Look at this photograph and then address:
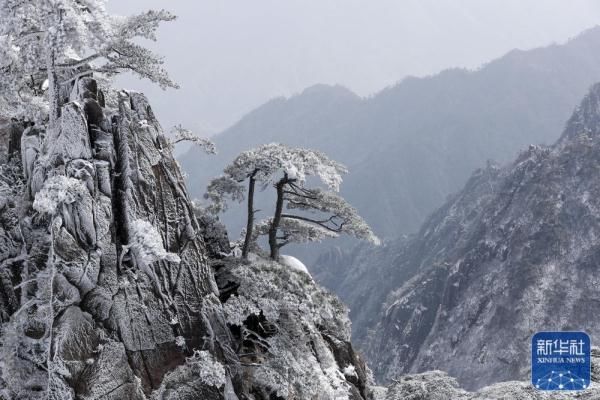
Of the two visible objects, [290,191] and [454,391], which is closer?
[290,191]

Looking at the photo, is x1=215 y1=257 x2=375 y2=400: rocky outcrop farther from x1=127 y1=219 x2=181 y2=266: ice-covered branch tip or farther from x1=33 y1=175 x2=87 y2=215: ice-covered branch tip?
x1=33 y1=175 x2=87 y2=215: ice-covered branch tip

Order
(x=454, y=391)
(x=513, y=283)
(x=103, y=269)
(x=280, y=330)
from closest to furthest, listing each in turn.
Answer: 1. (x=103, y=269)
2. (x=280, y=330)
3. (x=454, y=391)
4. (x=513, y=283)

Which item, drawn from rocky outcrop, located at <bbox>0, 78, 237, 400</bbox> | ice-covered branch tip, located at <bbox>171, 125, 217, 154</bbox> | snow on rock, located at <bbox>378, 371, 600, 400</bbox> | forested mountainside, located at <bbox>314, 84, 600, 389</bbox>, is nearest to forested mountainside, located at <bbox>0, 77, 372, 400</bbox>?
rocky outcrop, located at <bbox>0, 78, 237, 400</bbox>

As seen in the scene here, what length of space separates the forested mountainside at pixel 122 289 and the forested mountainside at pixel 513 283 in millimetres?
60960

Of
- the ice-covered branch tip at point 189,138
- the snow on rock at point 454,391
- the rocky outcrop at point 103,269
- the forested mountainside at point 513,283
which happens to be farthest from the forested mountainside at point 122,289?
the forested mountainside at point 513,283

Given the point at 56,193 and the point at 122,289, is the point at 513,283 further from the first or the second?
the point at 56,193

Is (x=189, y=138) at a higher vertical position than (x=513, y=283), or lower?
lower

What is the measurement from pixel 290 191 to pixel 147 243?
259 inches

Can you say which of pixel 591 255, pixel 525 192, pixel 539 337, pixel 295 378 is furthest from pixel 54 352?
pixel 525 192

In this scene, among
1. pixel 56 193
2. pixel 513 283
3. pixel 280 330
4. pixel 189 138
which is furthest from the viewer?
pixel 513 283

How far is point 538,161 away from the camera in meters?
93.8

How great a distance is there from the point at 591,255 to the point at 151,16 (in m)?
75.8

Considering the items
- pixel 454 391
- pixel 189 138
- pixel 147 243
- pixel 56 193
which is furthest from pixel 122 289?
pixel 454 391

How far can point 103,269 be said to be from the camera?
13.4 meters
